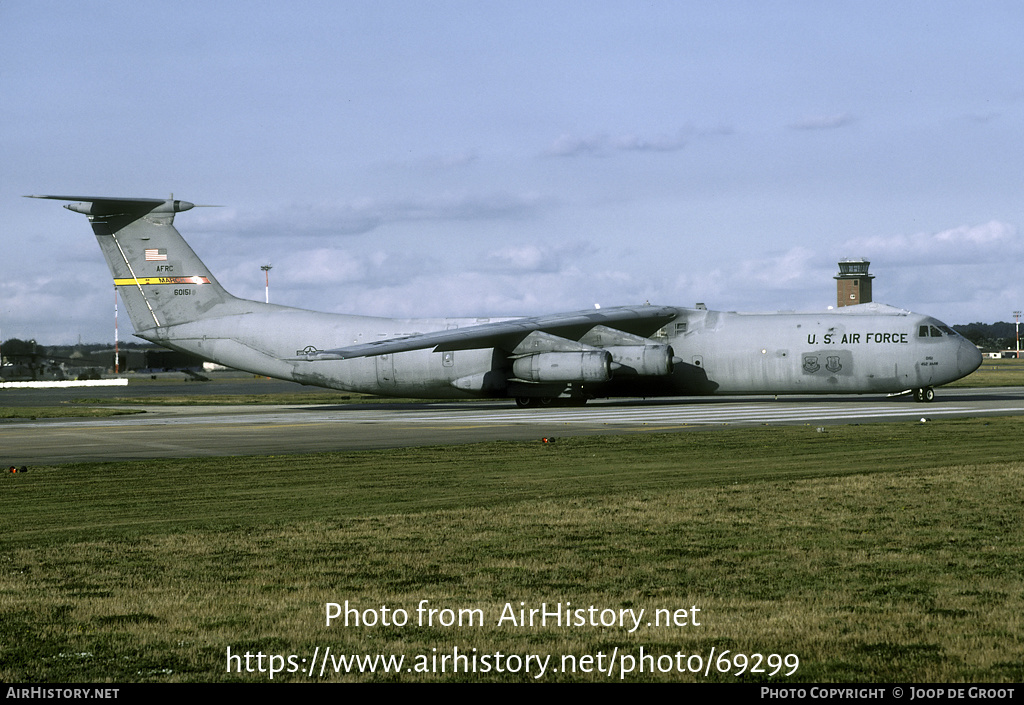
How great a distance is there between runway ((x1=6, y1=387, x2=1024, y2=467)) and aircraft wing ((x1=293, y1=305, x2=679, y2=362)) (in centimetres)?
227

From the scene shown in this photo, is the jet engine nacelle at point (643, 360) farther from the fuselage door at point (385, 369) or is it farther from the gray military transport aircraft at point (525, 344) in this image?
the fuselage door at point (385, 369)

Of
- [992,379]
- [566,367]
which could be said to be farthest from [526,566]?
[992,379]

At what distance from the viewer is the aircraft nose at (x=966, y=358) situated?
118 ft

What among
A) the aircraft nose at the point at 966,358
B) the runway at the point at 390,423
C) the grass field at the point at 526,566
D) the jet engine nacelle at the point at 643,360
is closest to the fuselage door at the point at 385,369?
the runway at the point at 390,423

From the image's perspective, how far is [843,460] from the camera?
59.1 feet

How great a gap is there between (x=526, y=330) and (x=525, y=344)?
3.09 feet

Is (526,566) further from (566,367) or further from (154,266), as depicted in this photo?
(154,266)

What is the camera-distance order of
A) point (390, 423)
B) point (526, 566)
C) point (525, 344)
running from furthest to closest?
point (525, 344), point (390, 423), point (526, 566)

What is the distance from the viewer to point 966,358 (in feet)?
118

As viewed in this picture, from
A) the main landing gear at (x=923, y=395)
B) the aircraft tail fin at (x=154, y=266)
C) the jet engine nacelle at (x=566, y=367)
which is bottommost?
the main landing gear at (x=923, y=395)

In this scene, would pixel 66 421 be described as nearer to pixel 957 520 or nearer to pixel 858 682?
pixel 957 520

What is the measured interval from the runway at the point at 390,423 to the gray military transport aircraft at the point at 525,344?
0.95 meters

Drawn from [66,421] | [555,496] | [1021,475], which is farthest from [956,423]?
[66,421]

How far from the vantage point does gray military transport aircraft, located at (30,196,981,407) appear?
35.8 m
